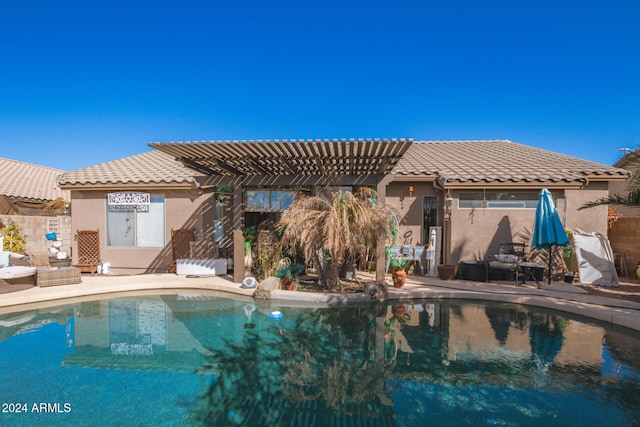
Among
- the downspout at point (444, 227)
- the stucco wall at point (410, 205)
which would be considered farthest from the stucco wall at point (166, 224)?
the downspout at point (444, 227)

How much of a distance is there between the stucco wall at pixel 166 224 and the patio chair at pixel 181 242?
240mm

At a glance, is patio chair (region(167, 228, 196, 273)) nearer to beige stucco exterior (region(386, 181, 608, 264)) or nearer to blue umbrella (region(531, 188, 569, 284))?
beige stucco exterior (region(386, 181, 608, 264))

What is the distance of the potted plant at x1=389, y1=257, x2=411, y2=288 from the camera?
8484mm

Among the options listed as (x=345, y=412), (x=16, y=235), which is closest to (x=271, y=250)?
(x=345, y=412)

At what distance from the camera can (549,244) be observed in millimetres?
8695

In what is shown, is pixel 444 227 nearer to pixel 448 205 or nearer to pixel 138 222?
pixel 448 205

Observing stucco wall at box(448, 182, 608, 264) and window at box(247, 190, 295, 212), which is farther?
window at box(247, 190, 295, 212)

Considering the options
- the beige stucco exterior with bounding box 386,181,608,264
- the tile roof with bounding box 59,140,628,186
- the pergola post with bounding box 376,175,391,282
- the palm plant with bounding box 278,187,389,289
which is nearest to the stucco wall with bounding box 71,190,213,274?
the tile roof with bounding box 59,140,628,186

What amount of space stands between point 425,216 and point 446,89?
6578 mm

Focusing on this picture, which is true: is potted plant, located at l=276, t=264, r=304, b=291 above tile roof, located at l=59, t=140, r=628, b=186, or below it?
below

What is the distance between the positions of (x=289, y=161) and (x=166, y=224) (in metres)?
5.50

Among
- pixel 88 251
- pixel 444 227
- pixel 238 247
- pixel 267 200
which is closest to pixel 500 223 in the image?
pixel 444 227

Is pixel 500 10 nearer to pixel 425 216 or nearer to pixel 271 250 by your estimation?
pixel 425 216

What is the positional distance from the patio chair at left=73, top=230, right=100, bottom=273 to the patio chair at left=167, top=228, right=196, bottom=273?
2.61 meters
